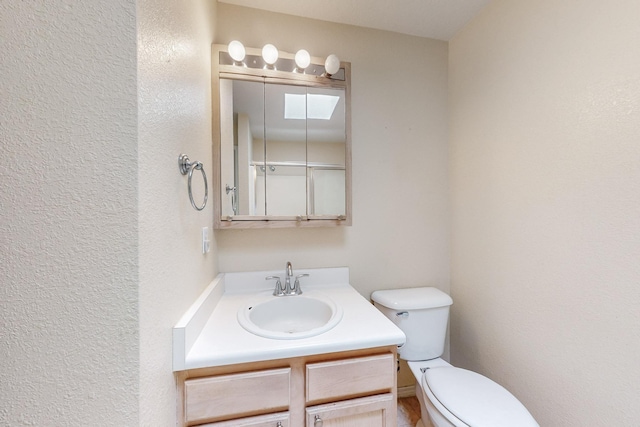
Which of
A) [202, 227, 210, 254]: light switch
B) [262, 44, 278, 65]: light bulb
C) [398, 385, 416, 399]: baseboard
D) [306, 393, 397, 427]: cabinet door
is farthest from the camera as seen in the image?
[398, 385, 416, 399]: baseboard

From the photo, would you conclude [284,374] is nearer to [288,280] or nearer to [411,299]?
[288,280]

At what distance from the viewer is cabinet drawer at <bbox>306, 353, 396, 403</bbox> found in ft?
2.94

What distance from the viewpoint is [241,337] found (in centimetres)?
92

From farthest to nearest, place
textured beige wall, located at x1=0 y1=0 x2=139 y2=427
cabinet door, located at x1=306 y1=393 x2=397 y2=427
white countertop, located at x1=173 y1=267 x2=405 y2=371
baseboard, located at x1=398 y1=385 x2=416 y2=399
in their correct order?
baseboard, located at x1=398 y1=385 x2=416 y2=399
cabinet door, located at x1=306 y1=393 x2=397 y2=427
white countertop, located at x1=173 y1=267 x2=405 y2=371
textured beige wall, located at x1=0 y1=0 x2=139 y2=427

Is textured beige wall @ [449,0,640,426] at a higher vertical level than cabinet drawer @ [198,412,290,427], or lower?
higher

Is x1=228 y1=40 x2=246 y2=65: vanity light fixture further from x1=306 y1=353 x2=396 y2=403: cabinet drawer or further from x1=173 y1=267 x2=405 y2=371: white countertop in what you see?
x1=306 y1=353 x2=396 y2=403: cabinet drawer

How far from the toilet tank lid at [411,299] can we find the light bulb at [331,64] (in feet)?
4.34

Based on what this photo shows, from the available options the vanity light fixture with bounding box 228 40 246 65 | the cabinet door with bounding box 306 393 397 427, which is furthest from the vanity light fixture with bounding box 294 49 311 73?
the cabinet door with bounding box 306 393 397 427

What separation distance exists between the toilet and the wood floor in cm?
15

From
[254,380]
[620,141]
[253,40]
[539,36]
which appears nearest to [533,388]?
[620,141]

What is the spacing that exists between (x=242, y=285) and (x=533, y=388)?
4.92ft

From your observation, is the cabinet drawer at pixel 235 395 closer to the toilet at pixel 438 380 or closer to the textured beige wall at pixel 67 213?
the textured beige wall at pixel 67 213

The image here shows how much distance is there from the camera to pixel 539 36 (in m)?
1.14

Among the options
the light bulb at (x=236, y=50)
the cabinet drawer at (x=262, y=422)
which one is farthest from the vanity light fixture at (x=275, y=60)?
the cabinet drawer at (x=262, y=422)
